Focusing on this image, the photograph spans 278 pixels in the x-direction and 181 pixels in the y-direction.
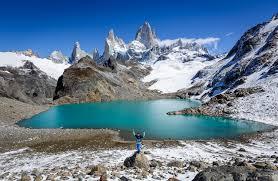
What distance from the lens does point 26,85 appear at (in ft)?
486

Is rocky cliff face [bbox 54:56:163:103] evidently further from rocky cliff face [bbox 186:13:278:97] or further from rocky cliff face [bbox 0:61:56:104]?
rocky cliff face [bbox 186:13:278:97]

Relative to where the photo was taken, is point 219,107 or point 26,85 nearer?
point 219,107

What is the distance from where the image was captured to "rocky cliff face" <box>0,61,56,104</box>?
381ft

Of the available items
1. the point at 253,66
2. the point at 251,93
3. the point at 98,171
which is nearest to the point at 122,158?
the point at 98,171

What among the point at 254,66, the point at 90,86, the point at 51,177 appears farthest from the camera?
the point at 90,86

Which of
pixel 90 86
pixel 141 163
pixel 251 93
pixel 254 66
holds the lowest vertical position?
pixel 141 163

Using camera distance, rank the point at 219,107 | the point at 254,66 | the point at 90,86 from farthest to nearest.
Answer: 1. the point at 90,86
2. the point at 254,66
3. the point at 219,107

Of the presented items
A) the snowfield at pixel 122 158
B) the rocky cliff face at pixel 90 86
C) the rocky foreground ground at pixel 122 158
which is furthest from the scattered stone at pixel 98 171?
the rocky cliff face at pixel 90 86

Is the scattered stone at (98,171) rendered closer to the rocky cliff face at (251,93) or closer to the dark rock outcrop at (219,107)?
the rocky cliff face at (251,93)

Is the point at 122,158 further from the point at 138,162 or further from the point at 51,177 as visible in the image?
Answer: the point at 51,177

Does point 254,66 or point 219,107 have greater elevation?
point 254,66

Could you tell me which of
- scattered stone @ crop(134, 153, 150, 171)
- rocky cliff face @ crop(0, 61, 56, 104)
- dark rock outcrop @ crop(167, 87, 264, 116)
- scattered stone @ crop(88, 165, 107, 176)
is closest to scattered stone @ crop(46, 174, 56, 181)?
scattered stone @ crop(88, 165, 107, 176)

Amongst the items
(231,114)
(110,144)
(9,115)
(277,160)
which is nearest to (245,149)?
(277,160)

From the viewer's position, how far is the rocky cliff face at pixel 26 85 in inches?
4574
